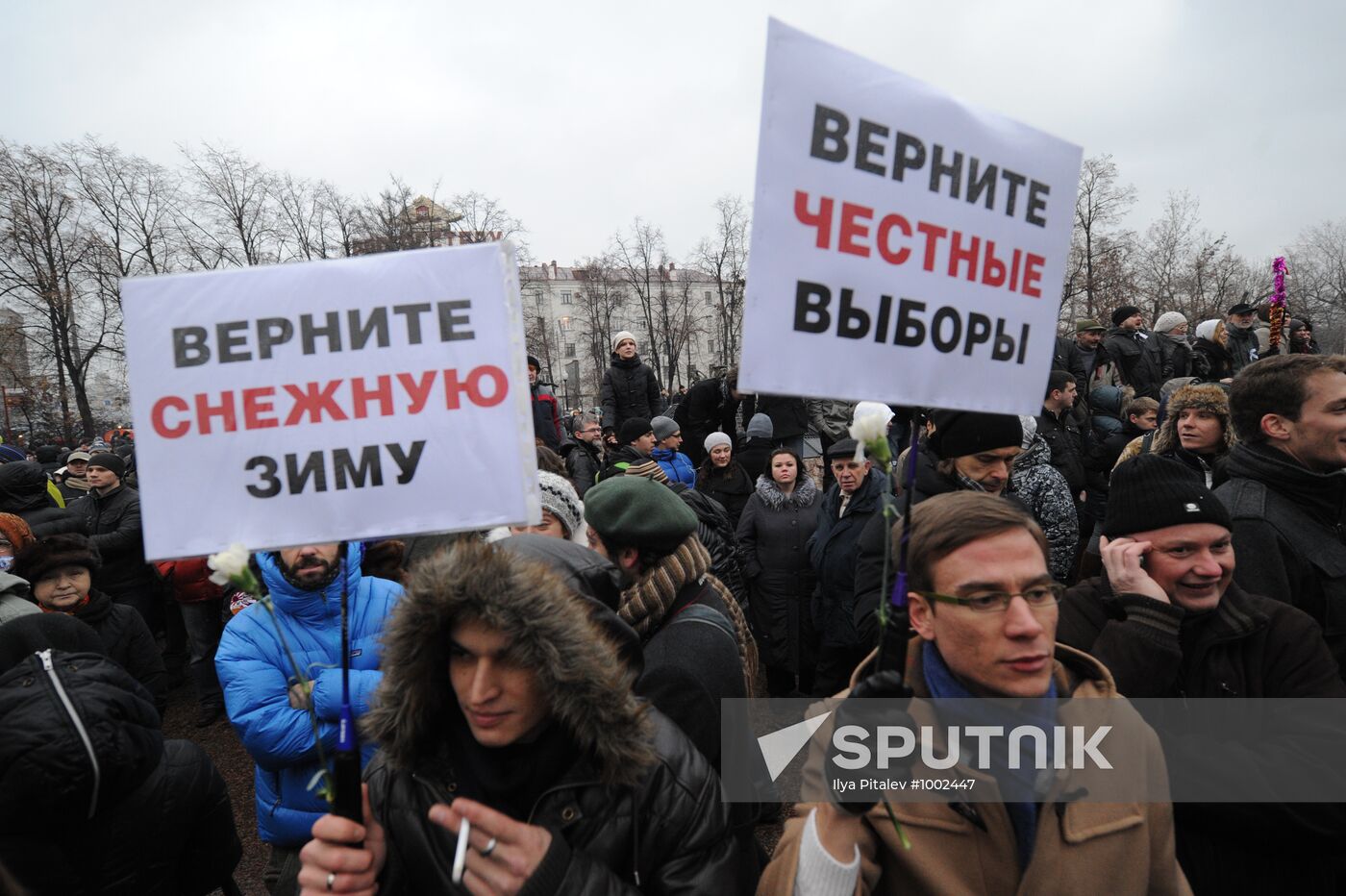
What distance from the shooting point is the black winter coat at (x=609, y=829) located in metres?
1.72

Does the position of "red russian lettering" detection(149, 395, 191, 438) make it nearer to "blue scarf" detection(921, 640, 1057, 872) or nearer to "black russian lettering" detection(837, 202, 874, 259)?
"black russian lettering" detection(837, 202, 874, 259)

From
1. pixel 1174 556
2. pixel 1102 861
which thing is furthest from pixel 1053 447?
pixel 1102 861

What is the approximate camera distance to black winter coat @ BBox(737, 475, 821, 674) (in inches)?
227

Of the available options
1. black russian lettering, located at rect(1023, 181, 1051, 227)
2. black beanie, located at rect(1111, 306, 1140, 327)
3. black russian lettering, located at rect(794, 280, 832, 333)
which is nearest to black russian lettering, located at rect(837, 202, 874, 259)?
black russian lettering, located at rect(794, 280, 832, 333)

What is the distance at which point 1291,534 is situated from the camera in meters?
2.71

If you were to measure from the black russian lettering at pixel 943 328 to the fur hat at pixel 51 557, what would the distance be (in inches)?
181

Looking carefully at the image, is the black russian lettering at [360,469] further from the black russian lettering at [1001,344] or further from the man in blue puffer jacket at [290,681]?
the black russian lettering at [1001,344]

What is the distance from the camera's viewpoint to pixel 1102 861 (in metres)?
1.64

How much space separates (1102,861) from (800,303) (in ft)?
4.48

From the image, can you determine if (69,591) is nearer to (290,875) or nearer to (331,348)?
(290,875)

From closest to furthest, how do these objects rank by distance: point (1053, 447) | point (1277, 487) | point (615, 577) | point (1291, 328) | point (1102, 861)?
point (1102, 861) < point (615, 577) < point (1277, 487) < point (1053, 447) < point (1291, 328)

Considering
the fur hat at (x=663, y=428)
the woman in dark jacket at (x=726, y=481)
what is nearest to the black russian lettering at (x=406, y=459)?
the woman in dark jacket at (x=726, y=481)

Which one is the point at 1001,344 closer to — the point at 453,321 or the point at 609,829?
the point at 453,321

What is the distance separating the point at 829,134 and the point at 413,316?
106 centimetres
